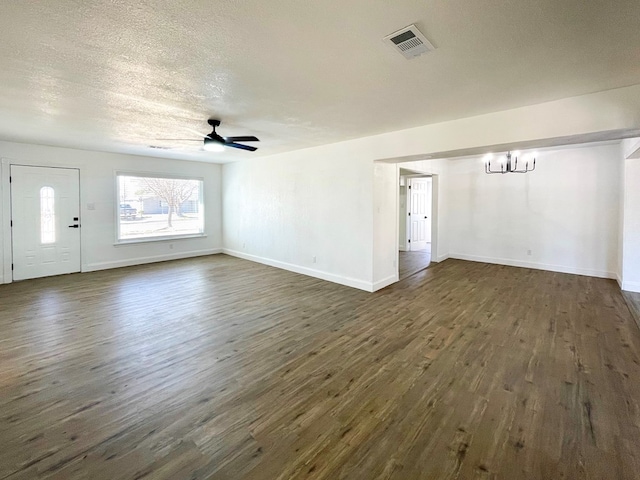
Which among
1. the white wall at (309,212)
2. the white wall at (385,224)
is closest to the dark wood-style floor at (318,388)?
the white wall at (385,224)

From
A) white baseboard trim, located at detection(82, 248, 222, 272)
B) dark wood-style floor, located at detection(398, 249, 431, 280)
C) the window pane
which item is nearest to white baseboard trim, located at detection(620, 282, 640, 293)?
dark wood-style floor, located at detection(398, 249, 431, 280)

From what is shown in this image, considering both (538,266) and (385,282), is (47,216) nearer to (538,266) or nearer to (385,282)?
(385,282)

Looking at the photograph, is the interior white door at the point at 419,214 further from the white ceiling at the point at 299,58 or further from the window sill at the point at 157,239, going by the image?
the window sill at the point at 157,239

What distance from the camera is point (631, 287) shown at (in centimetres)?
504

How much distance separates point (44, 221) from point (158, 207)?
2193 millimetres

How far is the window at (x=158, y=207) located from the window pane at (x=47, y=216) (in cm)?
114

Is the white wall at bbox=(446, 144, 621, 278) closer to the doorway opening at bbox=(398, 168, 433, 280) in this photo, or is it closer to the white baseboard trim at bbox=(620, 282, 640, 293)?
the white baseboard trim at bbox=(620, 282, 640, 293)

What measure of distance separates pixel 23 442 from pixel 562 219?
8549 millimetres

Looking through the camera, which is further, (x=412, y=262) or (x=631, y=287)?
(x=412, y=262)

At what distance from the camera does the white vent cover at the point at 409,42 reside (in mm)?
1924

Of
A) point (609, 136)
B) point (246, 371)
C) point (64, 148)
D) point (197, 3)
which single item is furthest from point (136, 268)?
point (609, 136)

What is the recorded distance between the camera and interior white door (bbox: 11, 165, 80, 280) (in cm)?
571

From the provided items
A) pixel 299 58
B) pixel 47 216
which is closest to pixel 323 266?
pixel 299 58

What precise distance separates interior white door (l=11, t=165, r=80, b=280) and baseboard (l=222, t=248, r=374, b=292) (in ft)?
11.7
